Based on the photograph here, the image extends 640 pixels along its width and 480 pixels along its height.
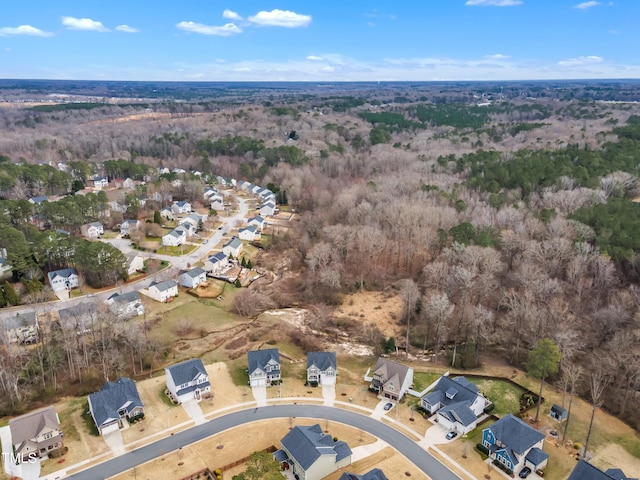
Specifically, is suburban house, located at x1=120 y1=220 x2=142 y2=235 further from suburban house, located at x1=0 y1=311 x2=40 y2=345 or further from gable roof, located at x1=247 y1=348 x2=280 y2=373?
gable roof, located at x1=247 y1=348 x2=280 y2=373

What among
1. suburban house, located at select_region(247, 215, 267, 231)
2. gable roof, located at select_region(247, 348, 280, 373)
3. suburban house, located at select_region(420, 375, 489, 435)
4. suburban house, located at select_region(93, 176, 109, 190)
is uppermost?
suburban house, located at select_region(93, 176, 109, 190)

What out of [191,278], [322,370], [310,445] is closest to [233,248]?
[191,278]

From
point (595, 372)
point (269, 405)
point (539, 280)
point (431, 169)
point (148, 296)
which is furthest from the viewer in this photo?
point (431, 169)

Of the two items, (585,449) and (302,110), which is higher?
(302,110)

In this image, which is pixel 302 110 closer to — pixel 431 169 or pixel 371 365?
pixel 431 169

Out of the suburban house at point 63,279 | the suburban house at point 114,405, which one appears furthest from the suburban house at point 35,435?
the suburban house at point 63,279

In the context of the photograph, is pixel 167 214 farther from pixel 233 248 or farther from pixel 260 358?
pixel 260 358

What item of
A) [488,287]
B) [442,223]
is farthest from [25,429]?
[442,223]

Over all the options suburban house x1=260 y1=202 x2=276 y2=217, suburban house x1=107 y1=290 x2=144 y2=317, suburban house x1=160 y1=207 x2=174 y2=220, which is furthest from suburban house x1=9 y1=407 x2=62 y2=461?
suburban house x1=260 y1=202 x2=276 y2=217
